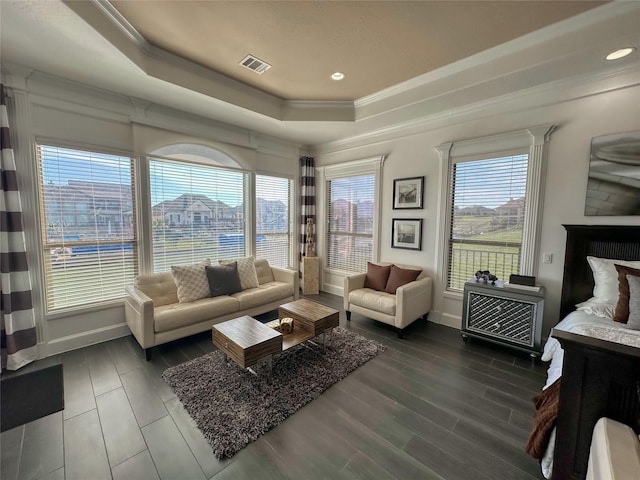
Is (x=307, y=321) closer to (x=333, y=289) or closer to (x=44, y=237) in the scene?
(x=333, y=289)

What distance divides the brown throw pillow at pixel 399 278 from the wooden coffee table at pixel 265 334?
109 cm

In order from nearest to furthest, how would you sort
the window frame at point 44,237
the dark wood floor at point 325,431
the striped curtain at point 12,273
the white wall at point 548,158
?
the dark wood floor at point 325,431, the striped curtain at point 12,273, the white wall at point 548,158, the window frame at point 44,237

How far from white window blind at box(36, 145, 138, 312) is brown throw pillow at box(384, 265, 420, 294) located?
11.1ft

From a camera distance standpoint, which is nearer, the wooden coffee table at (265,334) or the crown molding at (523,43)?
the crown molding at (523,43)

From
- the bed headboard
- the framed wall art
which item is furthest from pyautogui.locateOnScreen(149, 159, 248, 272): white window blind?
the framed wall art

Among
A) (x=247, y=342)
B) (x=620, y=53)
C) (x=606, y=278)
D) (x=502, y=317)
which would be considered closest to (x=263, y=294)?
(x=247, y=342)

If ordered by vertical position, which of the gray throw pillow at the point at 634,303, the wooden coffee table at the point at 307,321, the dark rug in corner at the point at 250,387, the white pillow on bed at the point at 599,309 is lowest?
the dark rug in corner at the point at 250,387

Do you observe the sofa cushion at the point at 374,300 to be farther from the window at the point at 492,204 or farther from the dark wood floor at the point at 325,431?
the window at the point at 492,204

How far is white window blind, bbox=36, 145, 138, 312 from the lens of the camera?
2.73 metres

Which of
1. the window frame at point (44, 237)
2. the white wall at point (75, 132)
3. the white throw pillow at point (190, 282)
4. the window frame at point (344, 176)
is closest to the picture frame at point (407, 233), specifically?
the window frame at point (344, 176)

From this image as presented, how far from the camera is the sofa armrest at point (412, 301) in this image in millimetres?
3135

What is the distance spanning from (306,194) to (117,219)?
9.92 ft

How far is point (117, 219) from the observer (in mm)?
3154

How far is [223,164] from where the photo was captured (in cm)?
408
